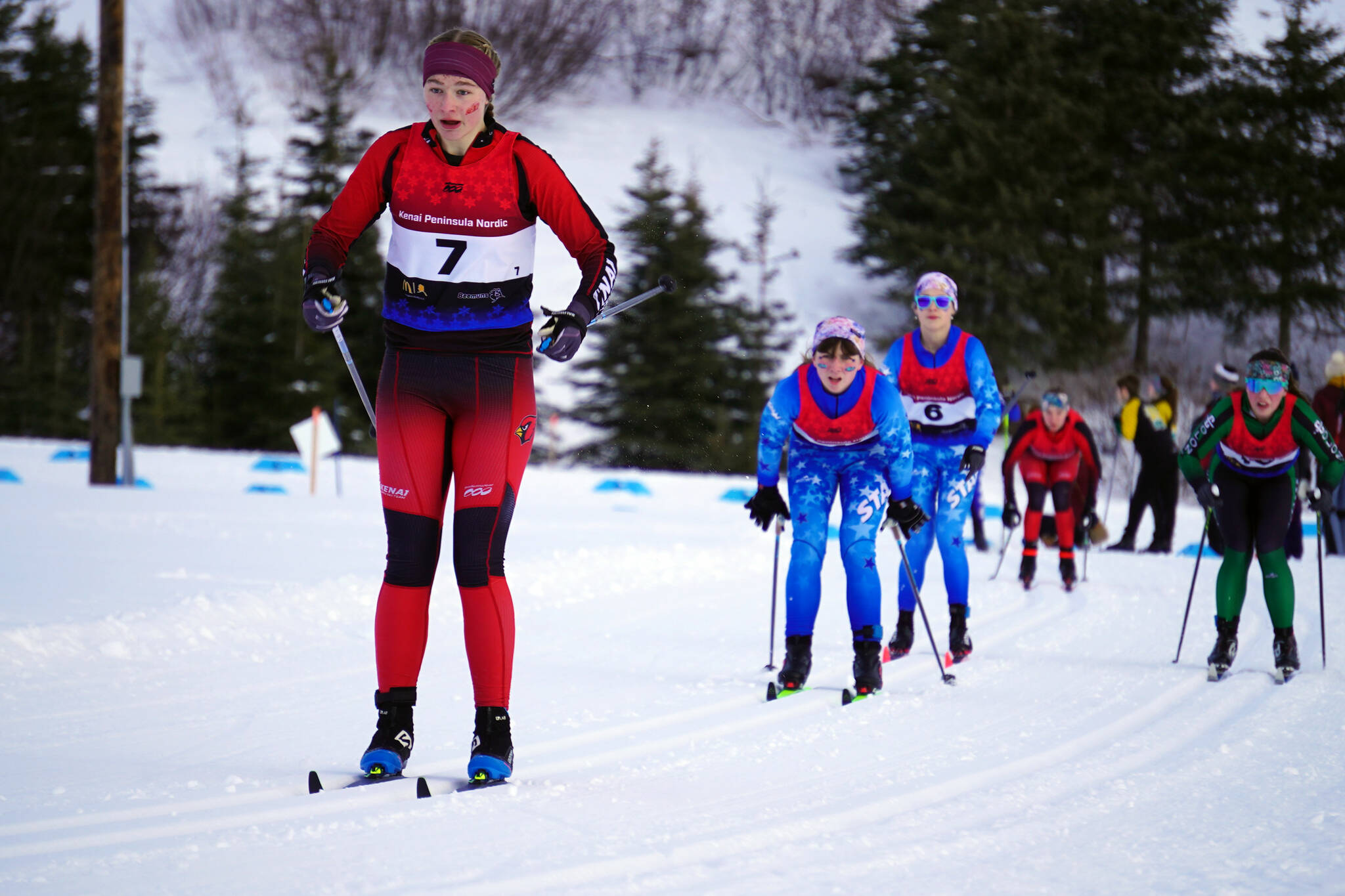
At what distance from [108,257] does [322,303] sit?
47.7 feet

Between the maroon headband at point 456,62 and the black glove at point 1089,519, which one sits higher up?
the maroon headband at point 456,62

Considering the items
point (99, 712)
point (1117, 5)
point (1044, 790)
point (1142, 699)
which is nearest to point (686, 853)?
point (1044, 790)

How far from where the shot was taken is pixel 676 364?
28250 millimetres

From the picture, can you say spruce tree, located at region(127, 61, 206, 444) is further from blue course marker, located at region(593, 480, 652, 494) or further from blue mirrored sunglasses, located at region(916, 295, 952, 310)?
blue mirrored sunglasses, located at region(916, 295, 952, 310)

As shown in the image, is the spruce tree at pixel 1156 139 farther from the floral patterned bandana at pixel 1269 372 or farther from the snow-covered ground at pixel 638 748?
the floral patterned bandana at pixel 1269 372

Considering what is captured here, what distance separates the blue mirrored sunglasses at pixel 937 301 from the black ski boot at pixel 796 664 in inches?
92.0

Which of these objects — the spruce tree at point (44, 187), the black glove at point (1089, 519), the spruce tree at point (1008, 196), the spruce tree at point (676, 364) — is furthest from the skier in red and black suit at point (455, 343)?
the spruce tree at point (44, 187)

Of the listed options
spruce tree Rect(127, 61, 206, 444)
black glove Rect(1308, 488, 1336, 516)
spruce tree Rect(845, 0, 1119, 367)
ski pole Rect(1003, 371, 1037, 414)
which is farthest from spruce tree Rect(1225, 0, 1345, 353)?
black glove Rect(1308, 488, 1336, 516)

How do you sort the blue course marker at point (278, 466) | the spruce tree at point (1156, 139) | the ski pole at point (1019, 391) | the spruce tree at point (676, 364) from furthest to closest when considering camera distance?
the spruce tree at point (1156, 139) → the spruce tree at point (676, 364) → the blue course marker at point (278, 466) → the ski pole at point (1019, 391)

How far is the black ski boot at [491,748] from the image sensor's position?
383 cm

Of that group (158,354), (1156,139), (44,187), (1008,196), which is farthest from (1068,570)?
(44,187)

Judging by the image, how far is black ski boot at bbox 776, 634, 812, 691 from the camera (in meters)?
5.78

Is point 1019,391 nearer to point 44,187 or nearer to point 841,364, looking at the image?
point 841,364

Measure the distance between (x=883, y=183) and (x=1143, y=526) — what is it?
2282 cm
